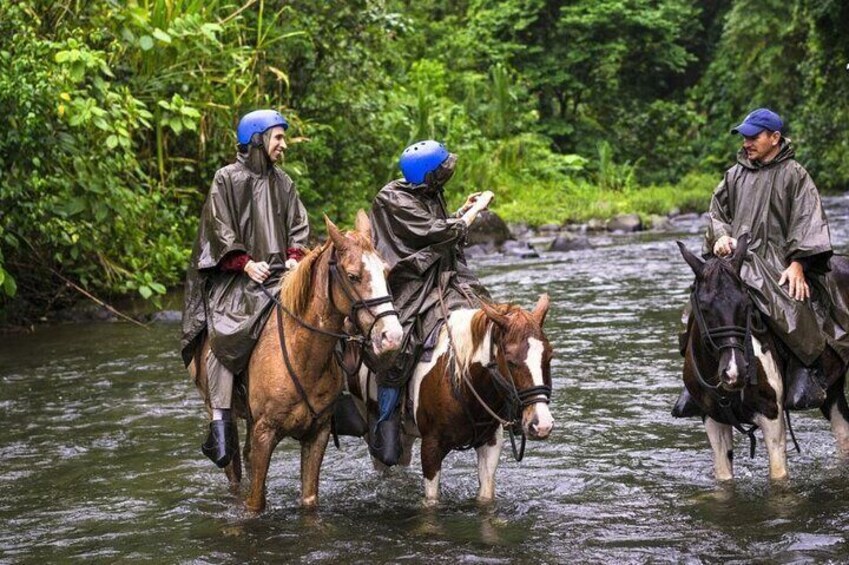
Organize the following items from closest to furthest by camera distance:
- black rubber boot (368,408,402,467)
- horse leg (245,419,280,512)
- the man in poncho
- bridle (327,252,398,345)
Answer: bridle (327,252,398,345)
horse leg (245,419,280,512)
black rubber boot (368,408,402,467)
the man in poncho

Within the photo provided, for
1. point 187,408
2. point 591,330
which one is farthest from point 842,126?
point 187,408

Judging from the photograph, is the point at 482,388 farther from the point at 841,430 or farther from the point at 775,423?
the point at 841,430

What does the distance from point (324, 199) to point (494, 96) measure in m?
15.6

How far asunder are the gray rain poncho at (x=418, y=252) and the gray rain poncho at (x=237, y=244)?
1.88 ft

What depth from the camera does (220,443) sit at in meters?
7.13

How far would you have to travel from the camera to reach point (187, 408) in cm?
1120

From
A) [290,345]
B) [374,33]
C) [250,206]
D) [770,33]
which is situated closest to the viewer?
[290,345]

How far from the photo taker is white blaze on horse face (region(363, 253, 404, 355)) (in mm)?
6168

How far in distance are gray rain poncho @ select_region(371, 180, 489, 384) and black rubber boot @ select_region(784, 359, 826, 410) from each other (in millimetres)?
2067

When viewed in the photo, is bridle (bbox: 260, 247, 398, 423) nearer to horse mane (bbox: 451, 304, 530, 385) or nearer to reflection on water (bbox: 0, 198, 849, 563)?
horse mane (bbox: 451, 304, 530, 385)

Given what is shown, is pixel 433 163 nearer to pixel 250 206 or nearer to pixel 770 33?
pixel 250 206

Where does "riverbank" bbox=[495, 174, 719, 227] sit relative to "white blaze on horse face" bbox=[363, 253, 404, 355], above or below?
below

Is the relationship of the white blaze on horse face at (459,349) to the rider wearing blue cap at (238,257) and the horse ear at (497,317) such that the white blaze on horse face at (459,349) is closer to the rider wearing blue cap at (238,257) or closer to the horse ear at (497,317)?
the horse ear at (497,317)

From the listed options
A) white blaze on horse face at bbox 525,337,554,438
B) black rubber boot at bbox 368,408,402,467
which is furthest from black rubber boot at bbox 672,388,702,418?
black rubber boot at bbox 368,408,402,467
